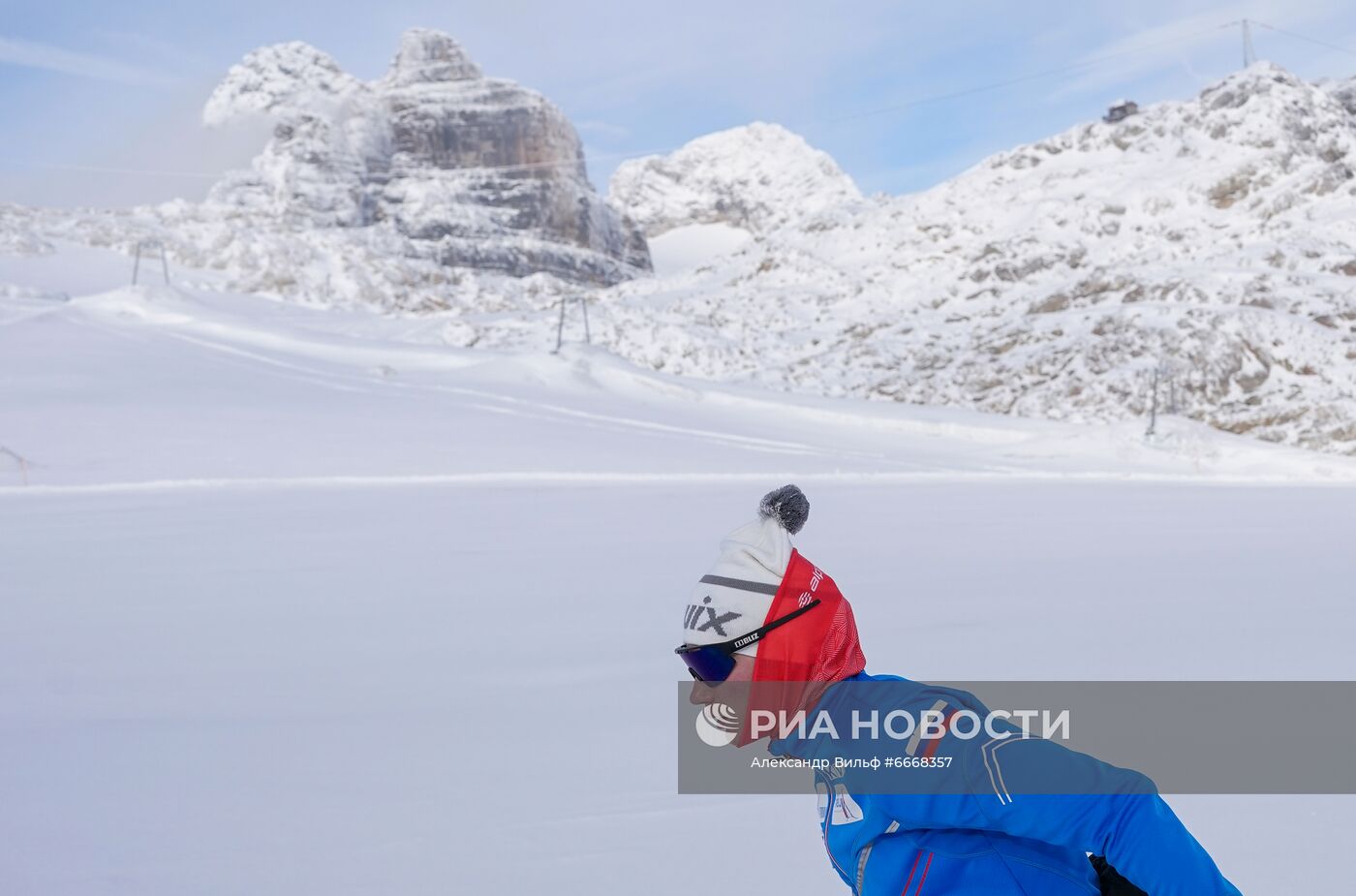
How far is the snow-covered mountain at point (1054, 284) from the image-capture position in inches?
984

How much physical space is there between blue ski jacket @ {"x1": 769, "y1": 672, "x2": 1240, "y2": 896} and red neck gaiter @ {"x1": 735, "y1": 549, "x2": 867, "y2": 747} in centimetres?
4

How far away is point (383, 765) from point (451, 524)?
630 cm

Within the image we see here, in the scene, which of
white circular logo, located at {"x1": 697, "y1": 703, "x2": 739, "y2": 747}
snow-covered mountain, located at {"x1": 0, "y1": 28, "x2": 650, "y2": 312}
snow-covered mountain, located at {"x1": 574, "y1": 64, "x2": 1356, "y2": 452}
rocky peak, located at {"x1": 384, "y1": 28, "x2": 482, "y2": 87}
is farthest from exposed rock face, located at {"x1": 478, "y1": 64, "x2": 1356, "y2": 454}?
rocky peak, located at {"x1": 384, "y1": 28, "x2": 482, "y2": 87}

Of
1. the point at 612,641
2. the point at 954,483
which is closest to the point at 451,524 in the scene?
the point at 612,641

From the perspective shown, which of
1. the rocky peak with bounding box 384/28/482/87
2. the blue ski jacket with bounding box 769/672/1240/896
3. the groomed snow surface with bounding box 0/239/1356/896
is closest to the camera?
the blue ski jacket with bounding box 769/672/1240/896

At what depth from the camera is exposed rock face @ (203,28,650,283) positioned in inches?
3866

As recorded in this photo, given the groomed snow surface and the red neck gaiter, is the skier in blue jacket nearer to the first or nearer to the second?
the red neck gaiter

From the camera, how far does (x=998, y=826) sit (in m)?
1.38

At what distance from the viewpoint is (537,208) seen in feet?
372

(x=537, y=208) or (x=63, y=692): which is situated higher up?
(x=537, y=208)

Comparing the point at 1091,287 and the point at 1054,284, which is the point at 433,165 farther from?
the point at 1091,287

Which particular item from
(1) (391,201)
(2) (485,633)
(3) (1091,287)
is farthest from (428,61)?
(2) (485,633)

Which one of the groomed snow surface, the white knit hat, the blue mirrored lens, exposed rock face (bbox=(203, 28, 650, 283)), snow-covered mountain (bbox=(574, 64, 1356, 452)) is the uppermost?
exposed rock face (bbox=(203, 28, 650, 283))

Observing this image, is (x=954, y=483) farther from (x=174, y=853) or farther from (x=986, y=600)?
(x=174, y=853)
